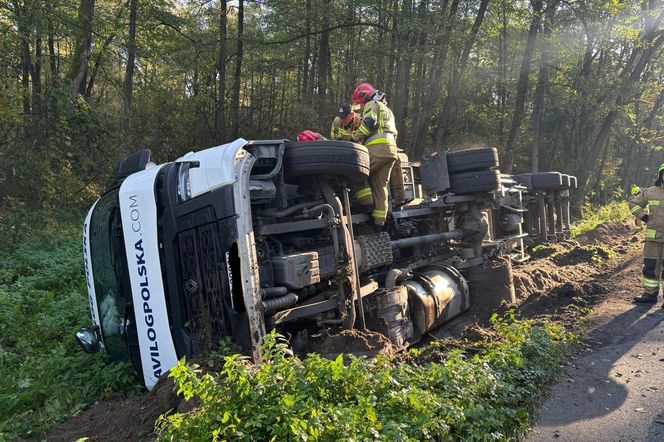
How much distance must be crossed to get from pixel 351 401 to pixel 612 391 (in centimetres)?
221

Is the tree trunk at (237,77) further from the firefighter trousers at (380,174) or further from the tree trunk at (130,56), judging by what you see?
the firefighter trousers at (380,174)

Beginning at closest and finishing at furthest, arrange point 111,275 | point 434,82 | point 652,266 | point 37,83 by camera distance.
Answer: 1. point 111,275
2. point 652,266
3. point 37,83
4. point 434,82

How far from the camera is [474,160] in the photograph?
663 centimetres

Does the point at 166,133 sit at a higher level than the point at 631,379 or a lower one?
higher

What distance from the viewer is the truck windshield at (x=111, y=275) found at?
4.17 meters

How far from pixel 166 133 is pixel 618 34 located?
1687 centimetres

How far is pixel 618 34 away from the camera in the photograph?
64.2 feet

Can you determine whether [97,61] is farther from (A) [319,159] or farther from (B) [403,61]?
(A) [319,159]

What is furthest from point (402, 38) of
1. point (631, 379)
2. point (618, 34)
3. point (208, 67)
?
point (631, 379)

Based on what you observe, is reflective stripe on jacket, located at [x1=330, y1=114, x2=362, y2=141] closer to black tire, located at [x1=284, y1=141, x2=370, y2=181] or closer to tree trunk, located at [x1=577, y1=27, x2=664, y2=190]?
black tire, located at [x1=284, y1=141, x2=370, y2=181]

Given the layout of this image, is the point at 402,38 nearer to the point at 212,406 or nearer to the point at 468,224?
the point at 468,224

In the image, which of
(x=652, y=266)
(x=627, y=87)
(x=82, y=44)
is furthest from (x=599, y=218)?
(x=82, y=44)

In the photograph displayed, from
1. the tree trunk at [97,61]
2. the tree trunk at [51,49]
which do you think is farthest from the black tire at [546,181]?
the tree trunk at [97,61]

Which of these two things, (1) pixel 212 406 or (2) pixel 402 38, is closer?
(1) pixel 212 406
